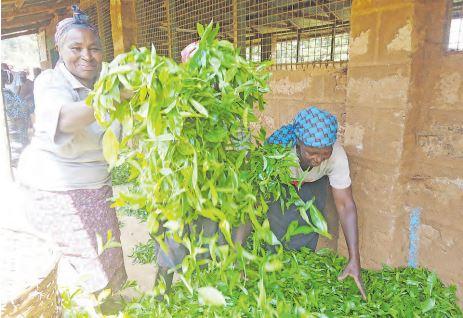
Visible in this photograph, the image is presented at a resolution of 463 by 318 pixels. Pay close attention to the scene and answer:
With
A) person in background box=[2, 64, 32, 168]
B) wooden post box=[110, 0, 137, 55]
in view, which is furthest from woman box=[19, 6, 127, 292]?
person in background box=[2, 64, 32, 168]

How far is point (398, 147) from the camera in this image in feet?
6.92

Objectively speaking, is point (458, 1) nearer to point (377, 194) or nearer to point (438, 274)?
point (377, 194)

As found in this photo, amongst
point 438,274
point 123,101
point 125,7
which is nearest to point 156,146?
point 123,101

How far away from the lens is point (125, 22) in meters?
5.28

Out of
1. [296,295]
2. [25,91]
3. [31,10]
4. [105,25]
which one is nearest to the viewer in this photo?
[296,295]

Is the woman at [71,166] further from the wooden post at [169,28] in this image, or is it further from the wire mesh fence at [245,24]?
the wooden post at [169,28]

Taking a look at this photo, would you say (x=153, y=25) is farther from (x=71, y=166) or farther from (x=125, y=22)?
(x=71, y=166)

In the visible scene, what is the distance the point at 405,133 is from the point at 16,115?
7183mm

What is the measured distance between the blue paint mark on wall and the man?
38 centimetres

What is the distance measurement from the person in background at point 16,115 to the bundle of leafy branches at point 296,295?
623cm

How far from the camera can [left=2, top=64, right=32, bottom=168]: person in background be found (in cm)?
684

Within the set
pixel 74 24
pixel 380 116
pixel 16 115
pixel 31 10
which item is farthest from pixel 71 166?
pixel 31 10

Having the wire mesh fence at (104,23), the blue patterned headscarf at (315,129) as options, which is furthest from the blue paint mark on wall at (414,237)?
the wire mesh fence at (104,23)

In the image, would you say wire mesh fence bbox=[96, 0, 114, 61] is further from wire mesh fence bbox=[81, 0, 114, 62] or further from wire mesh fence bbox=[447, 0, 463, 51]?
wire mesh fence bbox=[447, 0, 463, 51]
